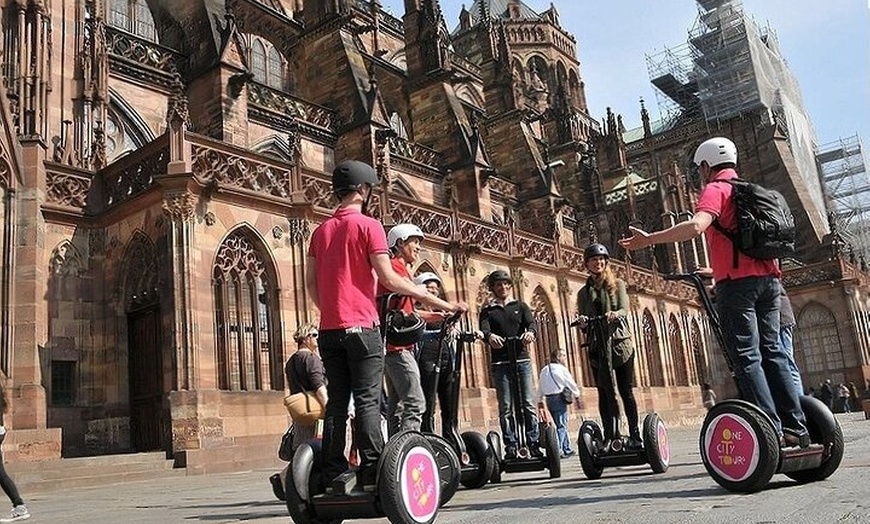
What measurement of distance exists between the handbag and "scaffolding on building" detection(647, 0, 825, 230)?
43.1 metres

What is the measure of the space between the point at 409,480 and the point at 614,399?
300cm

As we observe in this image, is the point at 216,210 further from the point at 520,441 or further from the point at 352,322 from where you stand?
the point at 352,322

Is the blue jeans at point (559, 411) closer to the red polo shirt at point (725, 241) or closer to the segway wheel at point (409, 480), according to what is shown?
the red polo shirt at point (725, 241)

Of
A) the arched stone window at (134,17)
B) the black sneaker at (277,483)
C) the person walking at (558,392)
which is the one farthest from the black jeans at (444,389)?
the arched stone window at (134,17)

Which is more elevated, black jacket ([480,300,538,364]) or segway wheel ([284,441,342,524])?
black jacket ([480,300,538,364])

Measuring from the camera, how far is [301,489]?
145 inches

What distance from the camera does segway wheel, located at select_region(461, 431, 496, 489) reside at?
6.03 meters

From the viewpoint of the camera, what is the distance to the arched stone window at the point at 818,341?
36.8 metres

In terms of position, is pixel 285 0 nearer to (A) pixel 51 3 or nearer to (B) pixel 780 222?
(A) pixel 51 3

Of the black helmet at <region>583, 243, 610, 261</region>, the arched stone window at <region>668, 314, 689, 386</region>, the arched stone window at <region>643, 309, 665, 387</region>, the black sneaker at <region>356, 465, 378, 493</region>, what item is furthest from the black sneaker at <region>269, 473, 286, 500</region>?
the arched stone window at <region>668, 314, 689, 386</region>

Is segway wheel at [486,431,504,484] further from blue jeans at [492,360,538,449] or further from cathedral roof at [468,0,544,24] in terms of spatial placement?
cathedral roof at [468,0,544,24]

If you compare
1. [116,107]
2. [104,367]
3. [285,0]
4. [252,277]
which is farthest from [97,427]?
[285,0]

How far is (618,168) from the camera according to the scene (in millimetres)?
44719

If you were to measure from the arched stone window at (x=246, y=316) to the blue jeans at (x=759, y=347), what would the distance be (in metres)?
9.56
